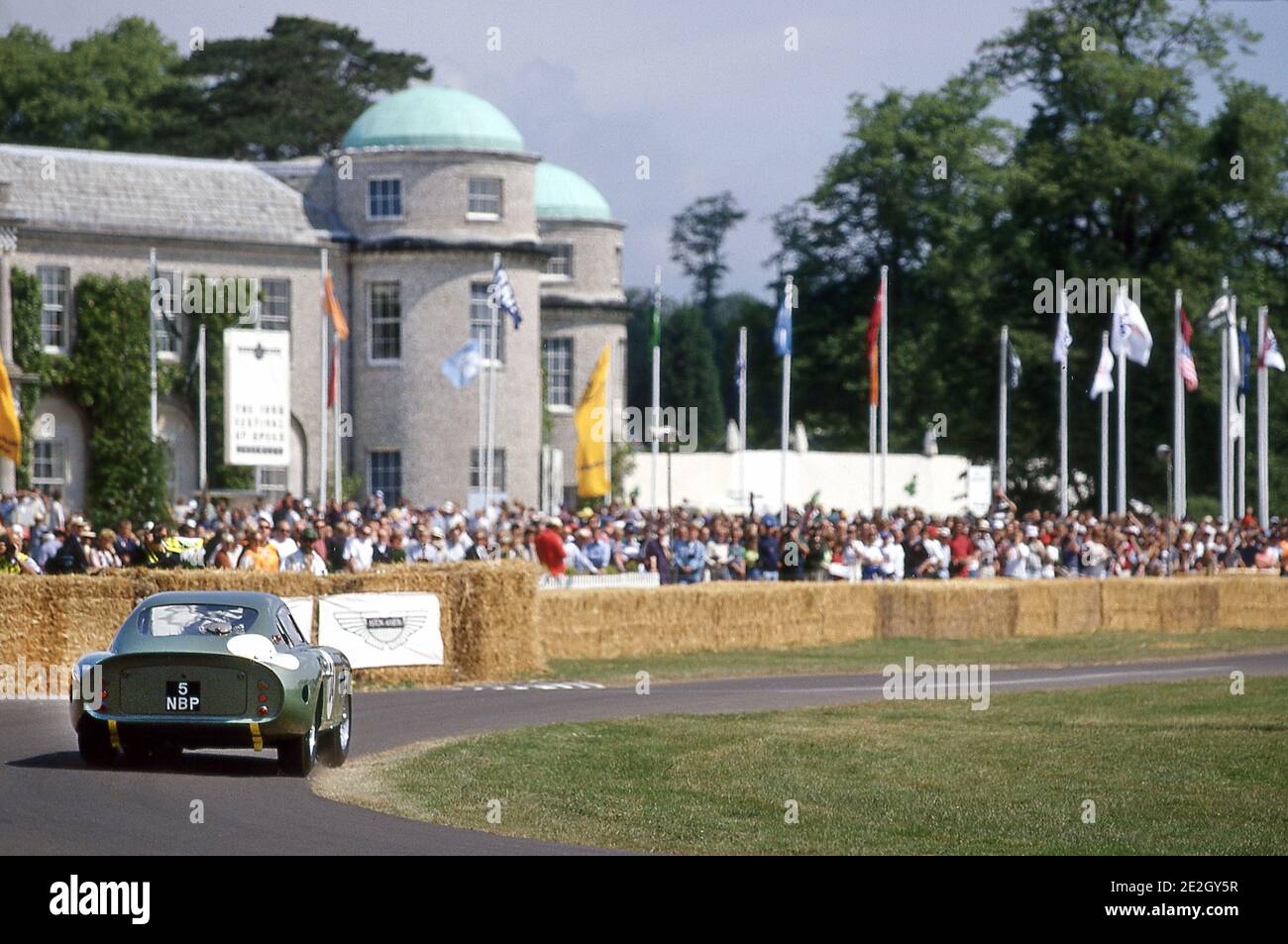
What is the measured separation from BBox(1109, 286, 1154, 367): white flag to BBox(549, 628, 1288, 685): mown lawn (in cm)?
988

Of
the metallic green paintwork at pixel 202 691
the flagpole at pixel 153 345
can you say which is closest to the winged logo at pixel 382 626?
the metallic green paintwork at pixel 202 691

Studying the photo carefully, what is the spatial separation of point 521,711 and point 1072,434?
48.4m

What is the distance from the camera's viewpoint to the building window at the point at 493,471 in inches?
2303

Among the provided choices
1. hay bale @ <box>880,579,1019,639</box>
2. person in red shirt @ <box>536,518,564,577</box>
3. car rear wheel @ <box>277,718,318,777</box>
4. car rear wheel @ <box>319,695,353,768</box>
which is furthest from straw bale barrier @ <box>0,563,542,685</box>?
hay bale @ <box>880,579,1019,639</box>

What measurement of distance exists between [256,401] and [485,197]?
49.1ft

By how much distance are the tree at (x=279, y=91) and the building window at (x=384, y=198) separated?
2763cm

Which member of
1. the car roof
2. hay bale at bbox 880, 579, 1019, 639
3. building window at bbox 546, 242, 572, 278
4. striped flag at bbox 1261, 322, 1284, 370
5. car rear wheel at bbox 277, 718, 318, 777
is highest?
building window at bbox 546, 242, 572, 278

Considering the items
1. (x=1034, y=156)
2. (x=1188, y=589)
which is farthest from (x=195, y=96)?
(x=1188, y=589)

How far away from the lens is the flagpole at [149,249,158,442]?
167ft

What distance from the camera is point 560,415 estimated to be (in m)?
67.9

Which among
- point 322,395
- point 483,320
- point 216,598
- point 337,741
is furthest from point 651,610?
point 483,320

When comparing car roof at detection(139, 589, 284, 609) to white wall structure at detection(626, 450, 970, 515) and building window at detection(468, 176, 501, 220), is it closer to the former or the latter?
building window at detection(468, 176, 501, 220)

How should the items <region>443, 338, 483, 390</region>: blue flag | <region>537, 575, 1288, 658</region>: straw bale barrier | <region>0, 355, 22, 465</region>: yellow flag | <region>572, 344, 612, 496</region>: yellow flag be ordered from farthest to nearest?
1. <region>572, 344, 612, 496</region>: yellow flag
2. <region>443, 338, 483, 390</region>: blue flag
3. <region>0, 355, 22, 465</region>: yellow flag
4. <region>537, 575, 1288, 658</region>: straw bale barrier
